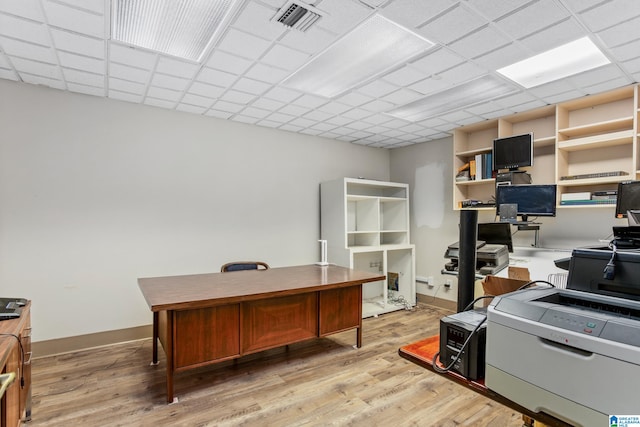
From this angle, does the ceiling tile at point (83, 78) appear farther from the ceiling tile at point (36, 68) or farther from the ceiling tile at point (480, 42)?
the ceiling tile at point (480, 42)

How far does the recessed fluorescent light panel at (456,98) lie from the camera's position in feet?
10.6

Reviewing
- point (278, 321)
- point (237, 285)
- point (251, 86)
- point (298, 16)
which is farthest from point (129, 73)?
point (278, 321)

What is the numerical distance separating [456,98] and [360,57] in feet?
4.73

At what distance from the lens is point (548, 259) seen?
294 cm

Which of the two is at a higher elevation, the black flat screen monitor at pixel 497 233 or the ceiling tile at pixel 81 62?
the ceiling tile at pixel 81 62

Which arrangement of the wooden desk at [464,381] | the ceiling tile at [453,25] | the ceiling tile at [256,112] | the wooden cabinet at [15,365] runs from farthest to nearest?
the ceiling tile at [256,112] → the ceiling tile at [453,25] → the wooden cabinet at [15,365] → the wooden desk at [464,381]

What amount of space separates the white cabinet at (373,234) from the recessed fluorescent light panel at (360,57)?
1.83 meters

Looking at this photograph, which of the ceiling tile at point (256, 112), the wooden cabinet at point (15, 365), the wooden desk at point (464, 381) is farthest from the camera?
the ceiling tile at point (256, 112)

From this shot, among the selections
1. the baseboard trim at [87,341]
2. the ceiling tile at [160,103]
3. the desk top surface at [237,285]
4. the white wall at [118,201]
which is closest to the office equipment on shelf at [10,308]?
the desk top surface at [237,285]

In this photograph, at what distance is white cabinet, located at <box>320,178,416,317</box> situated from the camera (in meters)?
4.92

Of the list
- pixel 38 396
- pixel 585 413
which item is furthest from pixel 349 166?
pixel 585 413

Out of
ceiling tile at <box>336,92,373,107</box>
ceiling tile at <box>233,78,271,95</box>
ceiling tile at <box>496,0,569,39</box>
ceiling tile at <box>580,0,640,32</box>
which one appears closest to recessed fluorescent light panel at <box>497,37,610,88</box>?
ceiling tile at <box>580,0,640,32</box>

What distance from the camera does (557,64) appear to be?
2852 mm

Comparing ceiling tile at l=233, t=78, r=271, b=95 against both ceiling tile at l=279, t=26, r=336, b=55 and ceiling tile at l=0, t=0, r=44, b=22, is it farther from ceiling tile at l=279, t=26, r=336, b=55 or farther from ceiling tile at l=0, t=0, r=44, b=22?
ceiling tile at l=0, t=0, r=44, b=22
